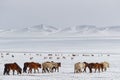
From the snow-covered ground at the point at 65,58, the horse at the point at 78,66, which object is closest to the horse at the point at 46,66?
the snow-covered ground at the point at 65,58

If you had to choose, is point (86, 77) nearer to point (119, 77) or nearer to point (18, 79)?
point (119, 77)

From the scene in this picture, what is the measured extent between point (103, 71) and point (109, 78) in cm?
372

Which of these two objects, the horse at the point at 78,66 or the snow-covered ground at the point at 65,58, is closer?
the snow-covered ground at the point at 65,58

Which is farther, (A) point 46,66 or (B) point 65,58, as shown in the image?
(B) point 65,58

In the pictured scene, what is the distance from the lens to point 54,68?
22766 millimetres

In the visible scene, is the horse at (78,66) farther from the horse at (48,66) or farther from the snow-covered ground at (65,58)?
the horse at (48,66)

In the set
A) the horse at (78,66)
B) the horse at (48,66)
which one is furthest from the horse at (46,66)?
the horse at (78,66)

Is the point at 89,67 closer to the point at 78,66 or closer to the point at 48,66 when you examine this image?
the point at 78,66

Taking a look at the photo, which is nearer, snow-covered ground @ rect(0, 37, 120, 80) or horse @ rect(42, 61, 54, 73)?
snow-covered ground @ rect(0, 37, 120, 80)

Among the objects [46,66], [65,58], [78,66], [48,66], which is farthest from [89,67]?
[65,58]

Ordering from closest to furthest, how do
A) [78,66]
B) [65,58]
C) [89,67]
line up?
1. [78,66]
2. [89,67]
3. [65,58]

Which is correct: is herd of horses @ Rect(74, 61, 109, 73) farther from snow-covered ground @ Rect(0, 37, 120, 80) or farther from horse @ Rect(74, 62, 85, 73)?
snow-covered ground @ Rect(0, 37, 120, 80)

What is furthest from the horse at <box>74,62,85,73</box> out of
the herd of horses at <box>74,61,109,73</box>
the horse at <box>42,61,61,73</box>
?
the horse at <box>42,61,61,73</box>

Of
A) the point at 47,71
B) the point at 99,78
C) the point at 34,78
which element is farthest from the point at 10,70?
the point at 99,78
